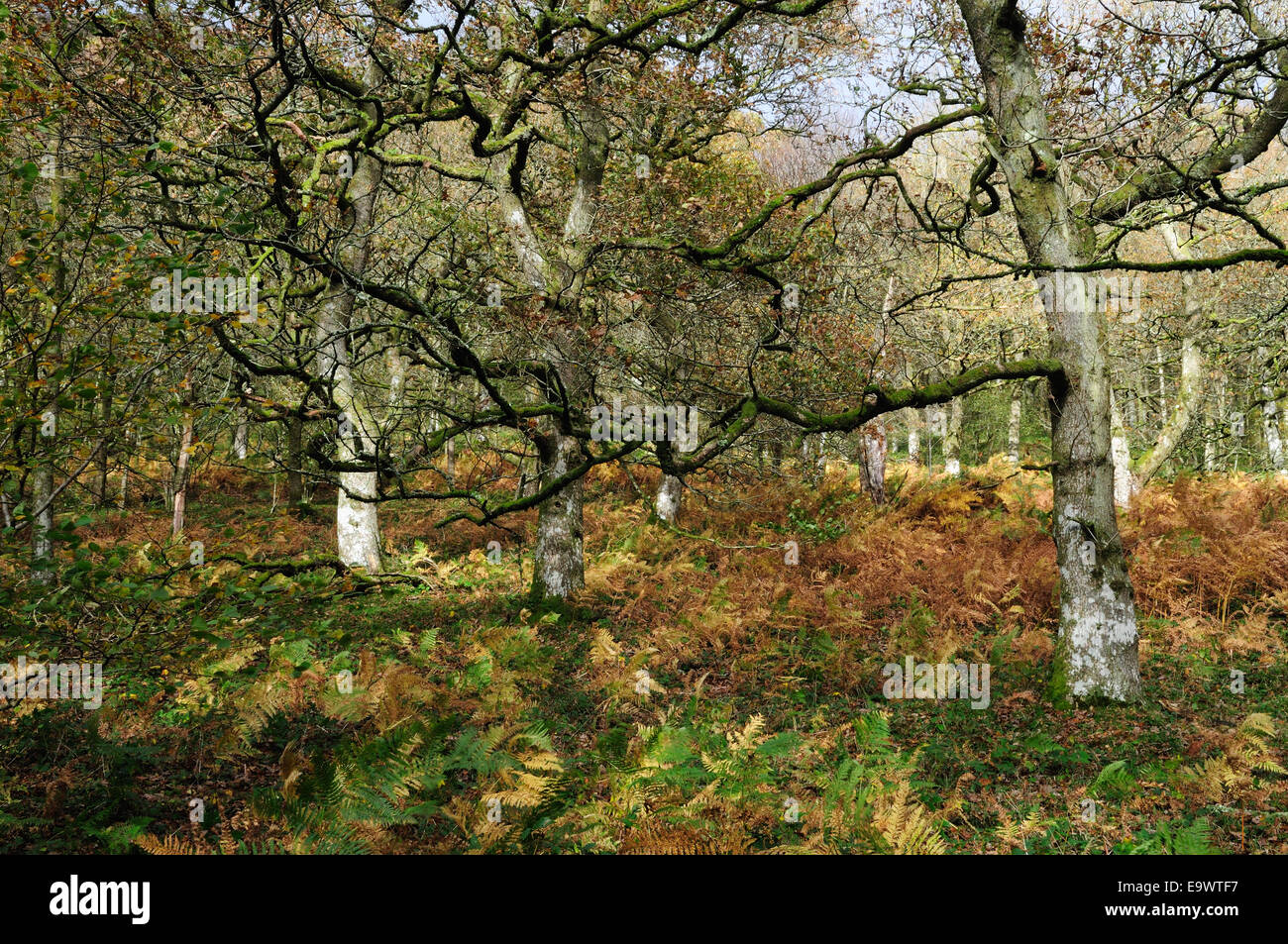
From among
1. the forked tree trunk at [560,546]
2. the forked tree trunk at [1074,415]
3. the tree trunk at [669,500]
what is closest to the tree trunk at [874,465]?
the tree trunk at [669,500]

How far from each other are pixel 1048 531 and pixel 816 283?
5.22 metres

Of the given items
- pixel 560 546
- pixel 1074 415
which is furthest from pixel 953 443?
pixel 1074 415

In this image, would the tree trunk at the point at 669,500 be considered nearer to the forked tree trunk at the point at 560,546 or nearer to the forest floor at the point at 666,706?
the forest floor at the point at 666,706

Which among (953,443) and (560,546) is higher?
(953,443)

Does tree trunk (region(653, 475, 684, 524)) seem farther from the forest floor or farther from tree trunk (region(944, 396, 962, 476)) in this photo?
tree trunk (region(944, 396, 962, 476))

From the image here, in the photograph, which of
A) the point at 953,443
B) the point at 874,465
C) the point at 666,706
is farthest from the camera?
the point at 953,443

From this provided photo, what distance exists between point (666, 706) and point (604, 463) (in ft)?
8.40

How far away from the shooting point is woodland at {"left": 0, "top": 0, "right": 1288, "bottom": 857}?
4.36m

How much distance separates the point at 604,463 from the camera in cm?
770

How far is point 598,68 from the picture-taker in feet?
30.5

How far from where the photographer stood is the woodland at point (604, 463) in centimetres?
436

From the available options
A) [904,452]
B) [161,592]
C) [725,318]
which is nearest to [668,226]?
[725,318]

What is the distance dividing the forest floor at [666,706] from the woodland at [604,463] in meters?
0.05

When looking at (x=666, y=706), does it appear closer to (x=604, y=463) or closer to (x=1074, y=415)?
(x=604, y=463)
